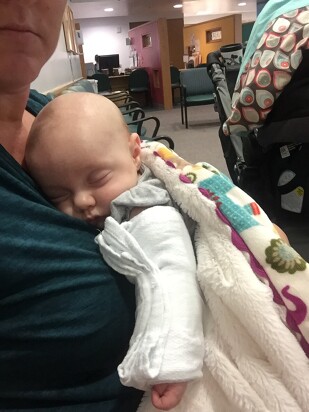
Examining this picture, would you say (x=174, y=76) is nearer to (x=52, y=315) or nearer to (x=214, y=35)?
(x=214, y=35)

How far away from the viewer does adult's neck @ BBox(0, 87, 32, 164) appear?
0.79 m

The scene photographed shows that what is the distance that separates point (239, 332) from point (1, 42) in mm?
607

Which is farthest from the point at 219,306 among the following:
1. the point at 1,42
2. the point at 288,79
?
the point at 288,79

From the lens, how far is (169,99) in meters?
9.73

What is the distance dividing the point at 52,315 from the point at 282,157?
119 centimetres

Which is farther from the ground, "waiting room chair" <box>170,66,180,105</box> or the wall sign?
the wall sign

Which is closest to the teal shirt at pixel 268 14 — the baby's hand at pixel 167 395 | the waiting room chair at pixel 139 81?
the baby's hand at pixel 167 395

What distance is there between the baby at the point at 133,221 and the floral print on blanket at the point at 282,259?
0.13m

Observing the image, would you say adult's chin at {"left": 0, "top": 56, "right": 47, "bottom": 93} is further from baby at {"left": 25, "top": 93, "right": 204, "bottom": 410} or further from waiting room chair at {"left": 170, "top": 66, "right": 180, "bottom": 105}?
waiting room chair at {"left": 170, "top": 66, "right": 180, "bottom": 105}

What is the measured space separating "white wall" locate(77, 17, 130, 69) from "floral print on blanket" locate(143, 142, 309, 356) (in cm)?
1397

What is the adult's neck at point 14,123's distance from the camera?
0.79 m

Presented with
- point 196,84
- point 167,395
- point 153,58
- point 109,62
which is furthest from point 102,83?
point 167,395

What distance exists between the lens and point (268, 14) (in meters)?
1.49

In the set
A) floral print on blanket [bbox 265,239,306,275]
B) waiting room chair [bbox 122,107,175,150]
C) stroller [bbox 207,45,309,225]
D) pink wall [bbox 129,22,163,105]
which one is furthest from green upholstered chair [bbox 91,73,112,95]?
floral print on blanket [bbox 265,239,306,275]
